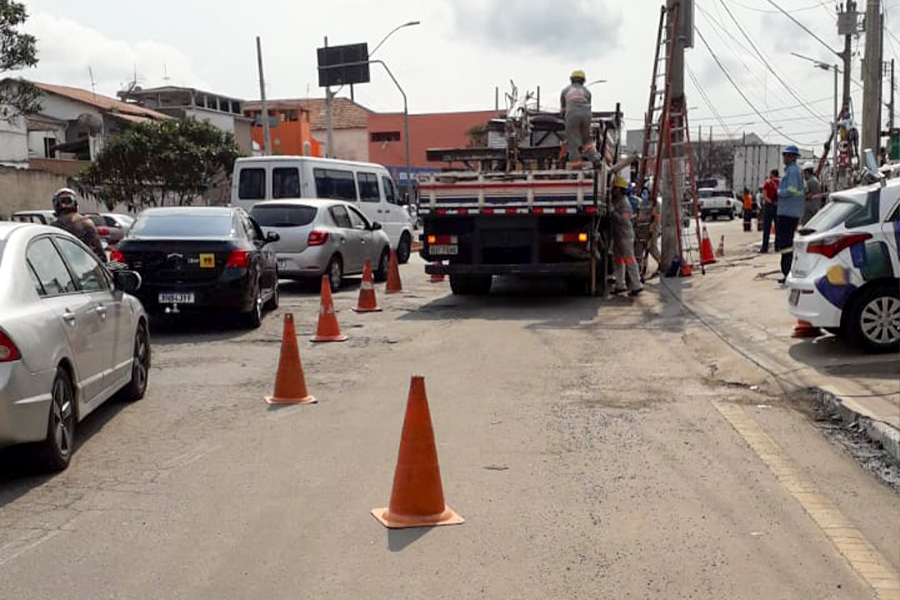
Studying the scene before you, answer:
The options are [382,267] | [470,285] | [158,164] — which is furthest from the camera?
[158,164]

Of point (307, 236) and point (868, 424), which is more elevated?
point (307, 236)

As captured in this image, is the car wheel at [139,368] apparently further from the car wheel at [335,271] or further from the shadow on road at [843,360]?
the car wheel at [335,271]

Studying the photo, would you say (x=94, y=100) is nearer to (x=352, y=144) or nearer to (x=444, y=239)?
(x=352, y=144)

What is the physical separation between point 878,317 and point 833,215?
1.08m

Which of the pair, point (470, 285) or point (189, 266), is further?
point (470, 285)

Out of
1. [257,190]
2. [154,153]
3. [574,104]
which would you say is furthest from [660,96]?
[154,153]

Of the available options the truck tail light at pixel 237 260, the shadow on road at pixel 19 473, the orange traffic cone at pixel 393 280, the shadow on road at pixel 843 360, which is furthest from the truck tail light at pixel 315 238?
the shadow on road at pixel 19 473

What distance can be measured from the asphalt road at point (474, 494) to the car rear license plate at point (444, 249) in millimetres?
4903

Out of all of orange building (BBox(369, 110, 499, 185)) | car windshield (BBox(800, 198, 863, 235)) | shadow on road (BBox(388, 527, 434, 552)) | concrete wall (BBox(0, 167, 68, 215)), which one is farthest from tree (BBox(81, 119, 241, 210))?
shadow on road (BBox(388, 527, 434, 552))

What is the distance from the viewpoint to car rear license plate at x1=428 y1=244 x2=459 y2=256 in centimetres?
1472

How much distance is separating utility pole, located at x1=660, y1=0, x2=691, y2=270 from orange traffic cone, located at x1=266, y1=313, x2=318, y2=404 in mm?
10499

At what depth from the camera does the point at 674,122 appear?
17422 mm

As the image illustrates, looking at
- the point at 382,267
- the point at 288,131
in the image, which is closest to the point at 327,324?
the point at 382,267

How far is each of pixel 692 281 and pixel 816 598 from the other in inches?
516
